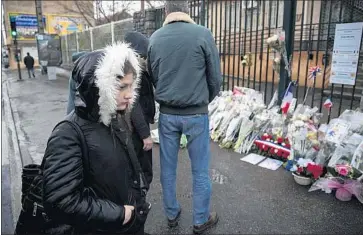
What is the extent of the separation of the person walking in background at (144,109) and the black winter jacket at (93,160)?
2.77 ft

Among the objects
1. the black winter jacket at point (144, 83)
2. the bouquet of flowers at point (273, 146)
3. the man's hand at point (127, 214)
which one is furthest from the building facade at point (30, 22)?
the man's hand at point (127, 214)

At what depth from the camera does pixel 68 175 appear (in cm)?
135

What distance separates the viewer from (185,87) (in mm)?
2512

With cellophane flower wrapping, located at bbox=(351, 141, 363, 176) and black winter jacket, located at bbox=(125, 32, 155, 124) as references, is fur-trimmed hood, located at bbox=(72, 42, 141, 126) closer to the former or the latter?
black winter jacket, located at bbox=(125, 32, 155, 124)

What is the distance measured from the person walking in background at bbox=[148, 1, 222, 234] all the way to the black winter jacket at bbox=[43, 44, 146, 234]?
0.97 m

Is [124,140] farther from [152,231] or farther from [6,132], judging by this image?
[6,132]

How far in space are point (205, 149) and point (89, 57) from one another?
1.45 meters

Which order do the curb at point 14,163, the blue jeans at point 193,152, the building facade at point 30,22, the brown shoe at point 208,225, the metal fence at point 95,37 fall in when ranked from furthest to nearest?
1. the building facade at point 30,22
2. the metal fence at point 95,37
3. the curb at point 14,163
4. the brown shoe at point 208,225
5. the blue jeans at point 193,152

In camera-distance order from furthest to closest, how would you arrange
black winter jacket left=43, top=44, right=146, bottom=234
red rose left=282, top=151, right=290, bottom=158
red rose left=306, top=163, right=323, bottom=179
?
red rose left=282, top=151, right=290, bottom=158 < red rose left=306, top=163, right=323, bottom=179 < black winter jacket left=43, top=44, right=146, bottom=234

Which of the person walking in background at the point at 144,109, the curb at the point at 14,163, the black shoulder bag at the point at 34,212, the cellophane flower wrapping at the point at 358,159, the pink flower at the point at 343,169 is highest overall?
the person walking in background at the point at 144,109

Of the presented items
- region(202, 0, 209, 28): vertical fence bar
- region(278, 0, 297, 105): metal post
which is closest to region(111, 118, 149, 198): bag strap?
region(278, 0, 297, 105): metal post

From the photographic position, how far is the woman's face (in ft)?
5.01

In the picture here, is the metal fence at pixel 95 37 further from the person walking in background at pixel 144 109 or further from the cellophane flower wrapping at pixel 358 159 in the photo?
the cellophane flower wrapping at pixel 358 159

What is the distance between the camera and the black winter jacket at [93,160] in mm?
1350
